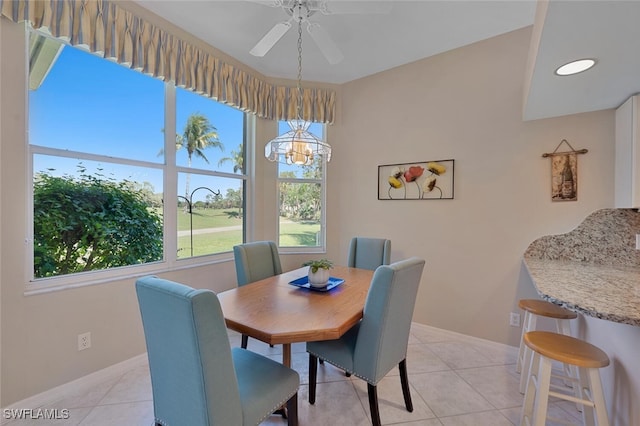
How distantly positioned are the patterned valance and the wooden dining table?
2.04 meters

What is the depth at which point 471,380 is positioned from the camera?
209 centimetres

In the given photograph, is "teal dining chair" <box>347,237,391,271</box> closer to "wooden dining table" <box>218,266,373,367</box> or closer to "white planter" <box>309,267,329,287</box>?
"wooden dining table" <box>218,266,373,367</box>

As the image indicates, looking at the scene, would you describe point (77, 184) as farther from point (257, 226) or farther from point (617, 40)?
point (617, 40)

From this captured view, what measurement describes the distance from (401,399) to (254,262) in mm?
1537

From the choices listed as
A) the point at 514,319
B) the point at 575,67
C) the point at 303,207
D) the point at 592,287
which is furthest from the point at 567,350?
the point at 303,207

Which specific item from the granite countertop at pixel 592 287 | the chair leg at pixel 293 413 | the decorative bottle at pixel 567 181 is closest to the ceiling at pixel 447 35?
the decorative bottle at pixel 567 181

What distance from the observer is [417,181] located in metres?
2.96

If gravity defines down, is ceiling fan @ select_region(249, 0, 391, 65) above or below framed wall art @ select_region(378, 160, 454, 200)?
above

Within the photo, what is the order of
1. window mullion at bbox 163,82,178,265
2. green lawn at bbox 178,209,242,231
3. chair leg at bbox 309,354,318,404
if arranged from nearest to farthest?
chair leg at bbox 309,354,318,404, window mullion at bbox 163,82,178,265, green lawn at bbox 178,209,242,231

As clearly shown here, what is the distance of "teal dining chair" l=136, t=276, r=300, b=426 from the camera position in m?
0.97

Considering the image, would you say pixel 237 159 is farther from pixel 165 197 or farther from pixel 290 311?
pixel 290 311

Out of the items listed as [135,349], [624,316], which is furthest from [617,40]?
[135,349]

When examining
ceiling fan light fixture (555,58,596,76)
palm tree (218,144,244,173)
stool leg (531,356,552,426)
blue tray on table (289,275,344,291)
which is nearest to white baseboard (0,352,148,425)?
blue tray on table (289,275,344,291)

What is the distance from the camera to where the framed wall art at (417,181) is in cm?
279
